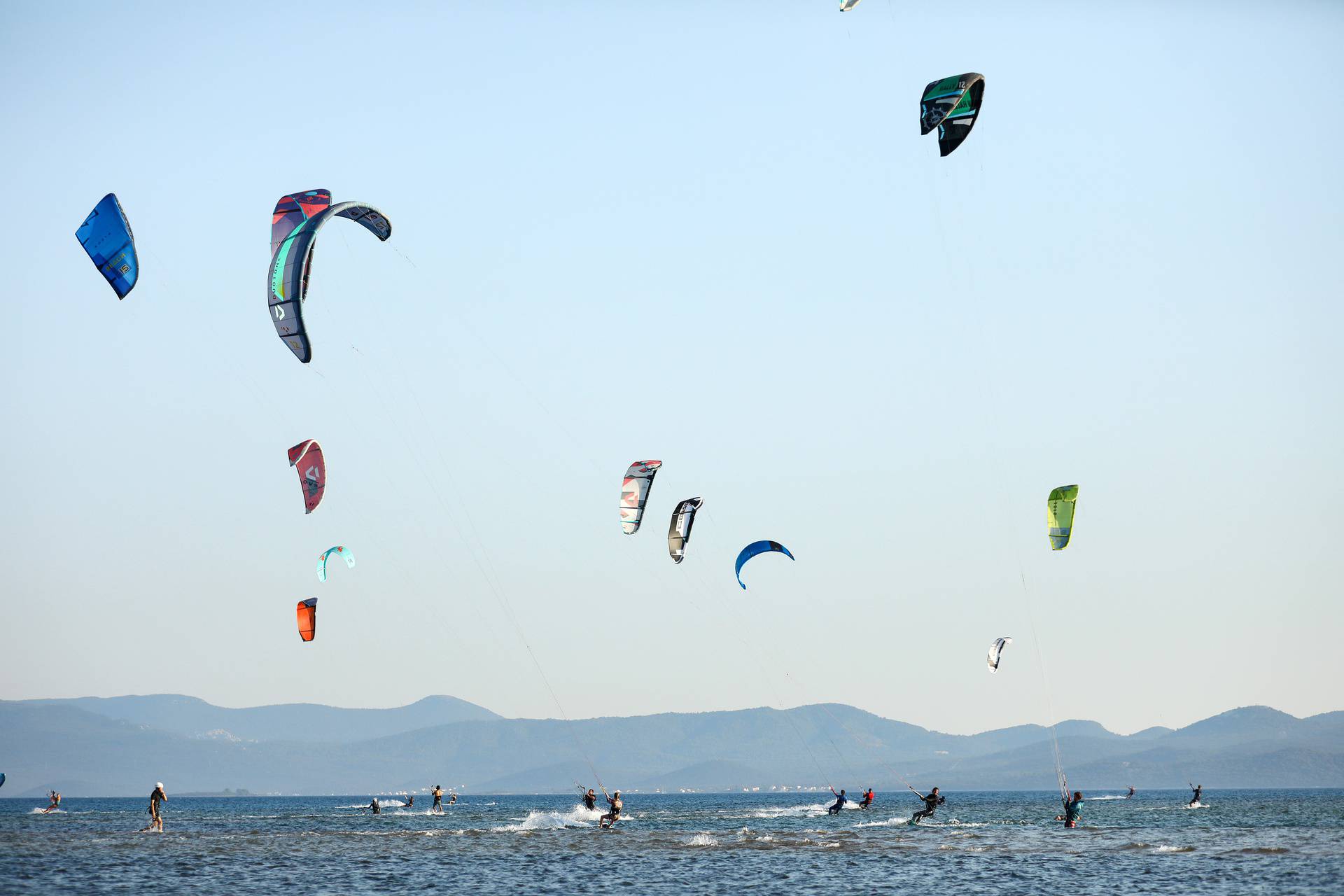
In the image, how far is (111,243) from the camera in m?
28.0

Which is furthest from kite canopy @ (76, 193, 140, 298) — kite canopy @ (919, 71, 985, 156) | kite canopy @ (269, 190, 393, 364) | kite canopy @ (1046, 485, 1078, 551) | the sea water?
kite canopy @ (1046, 485, 1078, 551)

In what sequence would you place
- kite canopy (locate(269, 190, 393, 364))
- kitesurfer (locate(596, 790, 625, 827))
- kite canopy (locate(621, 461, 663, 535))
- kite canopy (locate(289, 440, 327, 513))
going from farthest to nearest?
kitesurfer (locate(596, 790, 625, 827)) → kite canopy (locate(621, 461, 663, 535)) → kite canopy (locate(289, 440, 327, 513)) → kite canopy (locate(269, 190, 393, 364))

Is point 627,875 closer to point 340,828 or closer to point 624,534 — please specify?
point 624,534

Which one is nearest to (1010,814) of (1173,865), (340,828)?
(340,828)

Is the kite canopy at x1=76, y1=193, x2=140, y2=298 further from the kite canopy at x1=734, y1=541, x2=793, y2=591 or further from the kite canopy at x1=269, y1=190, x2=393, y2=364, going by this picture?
the kite canopy at x1=734, y1=541, x2=793, y2=591

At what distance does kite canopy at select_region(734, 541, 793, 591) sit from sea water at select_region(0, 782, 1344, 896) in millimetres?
8014

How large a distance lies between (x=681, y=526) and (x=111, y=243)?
1844 cm

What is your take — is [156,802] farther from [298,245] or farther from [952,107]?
[952,107]

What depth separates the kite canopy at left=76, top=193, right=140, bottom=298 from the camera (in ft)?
91.4

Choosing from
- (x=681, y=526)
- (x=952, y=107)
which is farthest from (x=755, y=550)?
(x=952, y=107)

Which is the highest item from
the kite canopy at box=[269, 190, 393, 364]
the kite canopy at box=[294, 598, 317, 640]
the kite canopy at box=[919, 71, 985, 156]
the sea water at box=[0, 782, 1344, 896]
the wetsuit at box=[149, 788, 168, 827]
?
the kite canopy at box=[919, 71, 985, 156]

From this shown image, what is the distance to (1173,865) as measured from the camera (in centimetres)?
3206

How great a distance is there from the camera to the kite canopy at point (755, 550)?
39406 millimetres

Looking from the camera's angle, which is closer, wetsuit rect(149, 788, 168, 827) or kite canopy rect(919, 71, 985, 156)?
kite canopy rect(919, 71, 985, 156)
